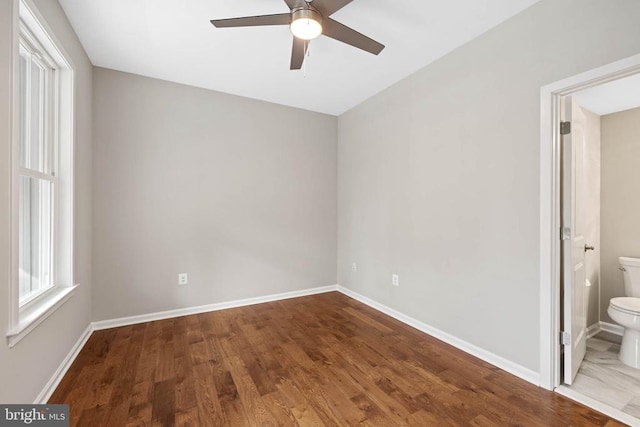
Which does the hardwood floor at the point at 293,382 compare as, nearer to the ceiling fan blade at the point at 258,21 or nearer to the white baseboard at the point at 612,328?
the white baseboard at the point at 612,328

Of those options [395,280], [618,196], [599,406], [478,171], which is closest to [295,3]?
[478,171]

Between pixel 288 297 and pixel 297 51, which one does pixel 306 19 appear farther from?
pixel 288 297

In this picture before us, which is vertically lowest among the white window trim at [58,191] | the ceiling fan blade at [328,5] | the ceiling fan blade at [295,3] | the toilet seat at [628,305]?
the toilet seat at [628,305]

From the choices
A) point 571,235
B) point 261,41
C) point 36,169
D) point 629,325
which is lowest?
point 629,325

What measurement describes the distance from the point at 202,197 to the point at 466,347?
3.08 m

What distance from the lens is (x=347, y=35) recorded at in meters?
1.85

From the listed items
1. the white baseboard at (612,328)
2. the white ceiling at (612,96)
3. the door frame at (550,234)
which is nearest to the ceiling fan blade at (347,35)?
the door frame at (550,234)

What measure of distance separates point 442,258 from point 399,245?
21.7 inches

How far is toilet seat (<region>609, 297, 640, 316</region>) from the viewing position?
2.10m

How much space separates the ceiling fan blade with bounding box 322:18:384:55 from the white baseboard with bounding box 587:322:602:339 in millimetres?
3270

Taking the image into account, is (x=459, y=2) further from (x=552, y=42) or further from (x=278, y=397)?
(x=278, y=397)

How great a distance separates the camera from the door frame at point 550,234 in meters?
1.82

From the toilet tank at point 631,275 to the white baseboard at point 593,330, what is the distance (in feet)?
1.33

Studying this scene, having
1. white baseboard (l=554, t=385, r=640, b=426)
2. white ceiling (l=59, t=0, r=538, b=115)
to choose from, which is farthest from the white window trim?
white baseboard (l=554, t=385, r=640, b=426)
